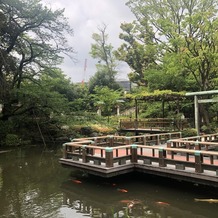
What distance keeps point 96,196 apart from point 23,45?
49.5 feet

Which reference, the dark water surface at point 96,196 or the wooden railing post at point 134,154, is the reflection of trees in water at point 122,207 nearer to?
the dark water surface at point 96,196

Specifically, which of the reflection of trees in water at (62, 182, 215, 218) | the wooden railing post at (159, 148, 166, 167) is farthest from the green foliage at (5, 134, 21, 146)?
the wooden railing post at (159, 148, 166, 167)

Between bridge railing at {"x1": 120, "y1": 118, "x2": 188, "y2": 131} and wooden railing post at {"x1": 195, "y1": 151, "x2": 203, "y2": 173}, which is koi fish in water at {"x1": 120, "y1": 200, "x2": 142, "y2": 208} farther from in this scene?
bridge railing at {"x1": 120, "y1": 118, "x2": 188, "y2": 131}

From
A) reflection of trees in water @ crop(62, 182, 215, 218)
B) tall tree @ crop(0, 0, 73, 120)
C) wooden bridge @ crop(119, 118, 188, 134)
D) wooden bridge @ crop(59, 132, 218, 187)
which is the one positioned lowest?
reflection of trees in water @ crop(62, 182, 215, 218)

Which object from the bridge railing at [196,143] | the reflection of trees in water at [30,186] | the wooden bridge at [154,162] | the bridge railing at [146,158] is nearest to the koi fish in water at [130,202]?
the wooden bridge at [154,162]

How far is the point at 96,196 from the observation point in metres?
7.30

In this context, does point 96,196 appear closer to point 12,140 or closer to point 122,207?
point 122,207

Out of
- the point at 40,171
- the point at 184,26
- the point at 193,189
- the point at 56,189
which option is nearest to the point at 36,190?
the point at 56,189

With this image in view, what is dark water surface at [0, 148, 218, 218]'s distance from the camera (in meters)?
6.13

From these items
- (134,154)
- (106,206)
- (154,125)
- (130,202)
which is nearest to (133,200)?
(130,202)

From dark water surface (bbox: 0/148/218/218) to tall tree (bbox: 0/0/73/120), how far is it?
8973 mm

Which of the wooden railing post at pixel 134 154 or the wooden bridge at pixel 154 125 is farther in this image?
the wooden bridge at pixel 154 125

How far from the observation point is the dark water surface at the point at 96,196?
613 centimetres

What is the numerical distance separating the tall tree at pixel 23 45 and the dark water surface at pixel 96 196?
897 cm
